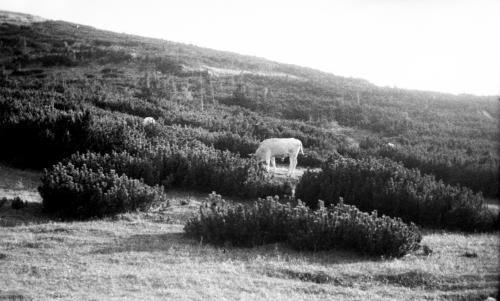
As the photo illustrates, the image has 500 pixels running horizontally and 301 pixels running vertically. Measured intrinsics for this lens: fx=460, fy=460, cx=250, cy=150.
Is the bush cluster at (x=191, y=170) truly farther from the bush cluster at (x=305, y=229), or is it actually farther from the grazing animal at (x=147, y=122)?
the grazing animal at (x=147, y=122)

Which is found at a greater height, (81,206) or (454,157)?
(454,157)

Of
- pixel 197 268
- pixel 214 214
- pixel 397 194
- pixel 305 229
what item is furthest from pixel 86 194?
pixel 397 194

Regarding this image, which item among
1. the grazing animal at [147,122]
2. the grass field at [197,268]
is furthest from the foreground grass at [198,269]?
the grazing animal at [147,122]

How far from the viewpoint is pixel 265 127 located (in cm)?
2495

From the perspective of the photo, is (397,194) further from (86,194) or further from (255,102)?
(255,102)

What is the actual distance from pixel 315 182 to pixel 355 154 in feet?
30.0

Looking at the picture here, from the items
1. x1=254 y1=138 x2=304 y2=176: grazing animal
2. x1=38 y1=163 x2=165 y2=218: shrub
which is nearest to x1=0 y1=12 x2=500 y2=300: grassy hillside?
x1=38 y1=163 x2=165 y2=218: shrub

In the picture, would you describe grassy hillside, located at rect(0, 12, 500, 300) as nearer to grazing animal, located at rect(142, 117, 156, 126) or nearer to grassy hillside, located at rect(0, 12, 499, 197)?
grassy hillside, located at rect(0, 12, 499, 197)

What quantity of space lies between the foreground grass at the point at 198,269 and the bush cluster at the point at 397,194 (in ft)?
3.74

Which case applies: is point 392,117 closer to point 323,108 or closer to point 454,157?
point 323,108

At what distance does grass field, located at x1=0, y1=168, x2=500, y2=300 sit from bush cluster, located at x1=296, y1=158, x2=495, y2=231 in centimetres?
105

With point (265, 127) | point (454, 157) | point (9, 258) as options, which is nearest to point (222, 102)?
point (265, 127)

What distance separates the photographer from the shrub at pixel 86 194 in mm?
10109

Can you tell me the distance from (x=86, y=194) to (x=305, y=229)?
16.1 ft
